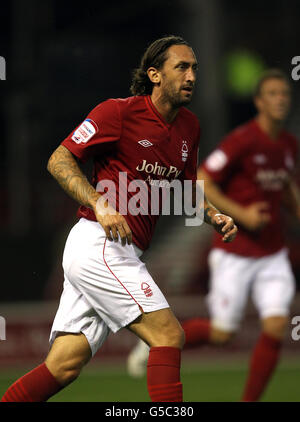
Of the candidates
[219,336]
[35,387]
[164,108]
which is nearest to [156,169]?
[164,108]

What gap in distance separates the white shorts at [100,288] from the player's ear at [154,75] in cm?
76

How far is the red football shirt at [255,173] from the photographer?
23.0 ft

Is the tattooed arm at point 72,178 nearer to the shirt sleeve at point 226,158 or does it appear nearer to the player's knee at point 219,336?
the shirt sleeve at point 226,158

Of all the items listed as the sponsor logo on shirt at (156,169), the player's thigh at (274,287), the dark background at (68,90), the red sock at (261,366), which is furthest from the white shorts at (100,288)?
the dark background at (68,90)

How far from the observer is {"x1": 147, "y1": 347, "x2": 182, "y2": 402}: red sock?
13.6 feet

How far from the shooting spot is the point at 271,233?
701cm

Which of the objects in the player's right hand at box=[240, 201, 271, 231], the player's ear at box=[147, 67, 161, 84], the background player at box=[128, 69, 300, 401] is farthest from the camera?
the background player at box=[128, 69, 300, 401]

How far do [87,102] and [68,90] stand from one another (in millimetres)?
595

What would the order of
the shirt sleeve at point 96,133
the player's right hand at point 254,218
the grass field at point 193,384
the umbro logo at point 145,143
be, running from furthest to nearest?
the grass field at point 193,384 → the player's right hand at point 254,218 → the umbro logo at point 145,143 → the shirt sleeve at point 96,133

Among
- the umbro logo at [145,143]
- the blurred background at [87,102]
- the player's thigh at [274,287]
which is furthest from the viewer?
the blurred background at [87,102]

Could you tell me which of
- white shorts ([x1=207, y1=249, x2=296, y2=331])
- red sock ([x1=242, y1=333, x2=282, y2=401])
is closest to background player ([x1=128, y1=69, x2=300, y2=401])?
white shorts ([x1=207, y1=249, x2=296, y2=331])

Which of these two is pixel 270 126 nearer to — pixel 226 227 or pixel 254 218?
pixel 254 218

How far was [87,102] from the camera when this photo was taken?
15672 millimetres

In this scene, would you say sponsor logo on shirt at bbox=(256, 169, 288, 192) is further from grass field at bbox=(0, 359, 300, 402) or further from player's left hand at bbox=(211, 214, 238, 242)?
player's left hand at bbox=(211, 214, 238, 242)
